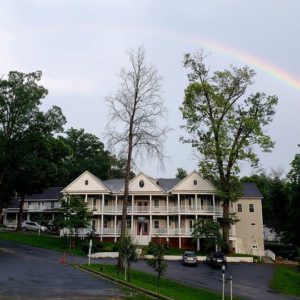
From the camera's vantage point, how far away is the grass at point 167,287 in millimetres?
23297

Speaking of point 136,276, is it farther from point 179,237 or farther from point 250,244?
point 250,244

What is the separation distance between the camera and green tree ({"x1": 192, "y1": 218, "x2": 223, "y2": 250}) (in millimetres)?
47875

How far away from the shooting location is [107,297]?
65.3ft

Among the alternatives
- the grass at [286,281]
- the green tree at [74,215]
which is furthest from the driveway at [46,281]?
the grass at [286,281]

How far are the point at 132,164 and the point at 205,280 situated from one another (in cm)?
1021

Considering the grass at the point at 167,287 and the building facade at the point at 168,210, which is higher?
the building facade at the point at 168,210

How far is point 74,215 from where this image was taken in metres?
47.4

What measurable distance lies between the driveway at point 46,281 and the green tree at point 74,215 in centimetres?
691

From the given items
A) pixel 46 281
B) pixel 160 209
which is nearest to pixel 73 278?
pixel 46 281

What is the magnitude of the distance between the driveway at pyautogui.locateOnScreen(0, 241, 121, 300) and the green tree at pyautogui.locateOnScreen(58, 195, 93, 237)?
691cm

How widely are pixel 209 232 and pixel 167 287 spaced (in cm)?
2300

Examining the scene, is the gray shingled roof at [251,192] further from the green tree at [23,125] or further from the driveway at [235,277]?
the green tree at [23,125]

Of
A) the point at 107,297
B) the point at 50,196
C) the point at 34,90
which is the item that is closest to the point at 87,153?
the point at 50,196

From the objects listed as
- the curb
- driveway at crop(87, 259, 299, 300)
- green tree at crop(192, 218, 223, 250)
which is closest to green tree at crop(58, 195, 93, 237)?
driveway at crop(87, 259, 299, 300)
